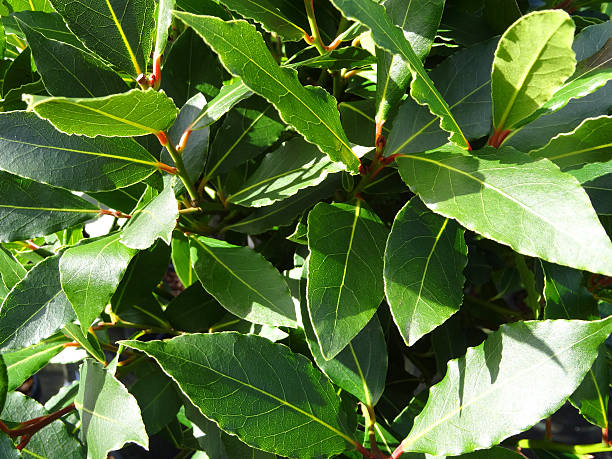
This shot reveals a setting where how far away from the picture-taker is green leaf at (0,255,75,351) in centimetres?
64

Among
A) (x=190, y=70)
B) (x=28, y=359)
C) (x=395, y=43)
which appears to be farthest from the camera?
(x=28, y=359)

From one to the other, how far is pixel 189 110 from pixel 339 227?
0.21 m

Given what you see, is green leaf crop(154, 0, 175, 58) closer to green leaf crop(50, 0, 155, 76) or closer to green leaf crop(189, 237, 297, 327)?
green leaf crop(50, 0, 155, 76)

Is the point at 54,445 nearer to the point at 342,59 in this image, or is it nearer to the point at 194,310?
the point at 194,310

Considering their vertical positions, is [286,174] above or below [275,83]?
below

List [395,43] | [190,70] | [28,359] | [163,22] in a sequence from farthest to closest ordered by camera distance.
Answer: [28,359] → [190,70] → [163,22] → [395,43]

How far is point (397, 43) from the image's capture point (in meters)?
0.47

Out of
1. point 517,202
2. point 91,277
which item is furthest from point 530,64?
point 91,277

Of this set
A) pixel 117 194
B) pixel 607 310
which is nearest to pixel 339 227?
pixel 117 194

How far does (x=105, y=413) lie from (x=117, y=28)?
412mm

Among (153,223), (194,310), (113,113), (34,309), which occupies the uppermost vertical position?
(113,113)

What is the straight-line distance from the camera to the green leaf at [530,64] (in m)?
0.44

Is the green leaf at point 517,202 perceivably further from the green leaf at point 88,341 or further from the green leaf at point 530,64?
the green leaf at point 88,341

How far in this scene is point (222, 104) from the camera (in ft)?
1.95
